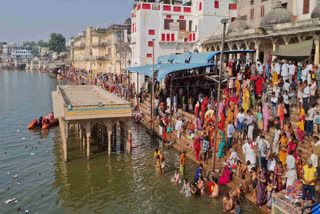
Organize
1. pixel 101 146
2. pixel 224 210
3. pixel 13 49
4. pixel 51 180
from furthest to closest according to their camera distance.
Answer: pixel 13 49
pixel 101 146
pixel 51 180
pixel 224 210

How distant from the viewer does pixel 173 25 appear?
36375mm

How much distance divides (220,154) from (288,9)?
19.4 m

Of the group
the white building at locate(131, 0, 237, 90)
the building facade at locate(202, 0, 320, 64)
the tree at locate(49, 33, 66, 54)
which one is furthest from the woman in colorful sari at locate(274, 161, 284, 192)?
the tree at locate(49, 33, 66, 54)

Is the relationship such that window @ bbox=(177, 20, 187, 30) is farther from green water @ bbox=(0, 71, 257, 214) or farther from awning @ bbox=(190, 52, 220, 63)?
green water @ bbox=(0, 71, 257, 214)

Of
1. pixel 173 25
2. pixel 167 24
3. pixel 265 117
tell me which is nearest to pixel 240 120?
pixel 265 117

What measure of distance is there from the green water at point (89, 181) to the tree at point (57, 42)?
118m

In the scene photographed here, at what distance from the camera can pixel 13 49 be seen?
573 ft

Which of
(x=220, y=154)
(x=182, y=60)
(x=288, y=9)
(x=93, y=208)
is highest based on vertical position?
(x=288, y=9)

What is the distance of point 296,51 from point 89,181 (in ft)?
47.3

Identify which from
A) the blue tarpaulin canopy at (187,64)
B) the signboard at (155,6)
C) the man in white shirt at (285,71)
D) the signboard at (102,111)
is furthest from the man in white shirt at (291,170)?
the signboard at (155,6)

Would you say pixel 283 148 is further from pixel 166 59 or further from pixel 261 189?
pixel 166 59

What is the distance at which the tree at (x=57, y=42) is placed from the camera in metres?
131

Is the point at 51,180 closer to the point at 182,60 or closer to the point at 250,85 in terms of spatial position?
the point at 250,85

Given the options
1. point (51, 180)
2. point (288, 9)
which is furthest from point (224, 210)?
point (288, 9)
